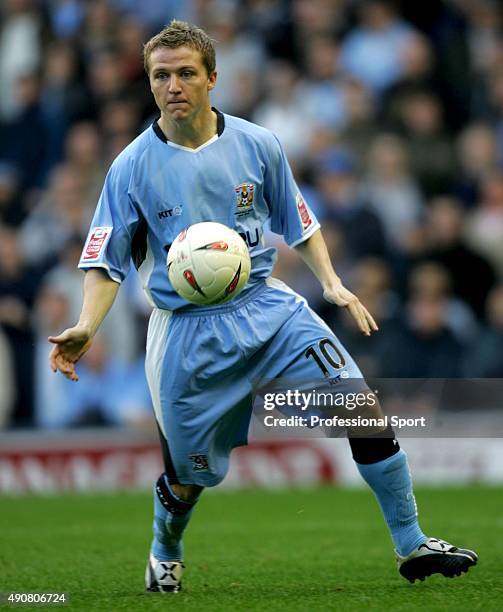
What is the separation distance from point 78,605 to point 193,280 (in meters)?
1.52

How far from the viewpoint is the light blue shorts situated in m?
6.49

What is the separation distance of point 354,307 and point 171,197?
3.28 ft

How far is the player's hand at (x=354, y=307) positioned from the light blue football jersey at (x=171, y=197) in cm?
42

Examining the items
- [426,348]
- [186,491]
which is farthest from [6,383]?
[186,491]

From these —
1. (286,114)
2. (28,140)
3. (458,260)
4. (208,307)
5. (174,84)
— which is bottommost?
(458,260)

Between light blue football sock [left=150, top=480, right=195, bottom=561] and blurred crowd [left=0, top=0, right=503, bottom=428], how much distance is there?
222 inches

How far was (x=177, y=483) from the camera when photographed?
6.73 meters

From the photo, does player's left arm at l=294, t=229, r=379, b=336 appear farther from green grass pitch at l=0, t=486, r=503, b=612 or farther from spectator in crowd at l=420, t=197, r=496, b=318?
spectator in crowd at l=420, t=197, r=496, b=318

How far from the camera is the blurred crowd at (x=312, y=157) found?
12.8 m

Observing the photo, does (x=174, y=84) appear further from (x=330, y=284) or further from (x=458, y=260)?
(x=458, y=260)

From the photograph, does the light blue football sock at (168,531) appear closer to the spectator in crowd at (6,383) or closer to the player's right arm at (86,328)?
the player's right arm at (86,328)

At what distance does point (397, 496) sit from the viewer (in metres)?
6.41

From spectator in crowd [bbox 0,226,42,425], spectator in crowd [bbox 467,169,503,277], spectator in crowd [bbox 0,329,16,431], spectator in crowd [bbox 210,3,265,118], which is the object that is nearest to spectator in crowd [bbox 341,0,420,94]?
spectator in crowd [bbox 210,3,265,118]

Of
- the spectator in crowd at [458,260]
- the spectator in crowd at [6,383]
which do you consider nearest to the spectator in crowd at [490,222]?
the spectator in crowd at [458,260]
